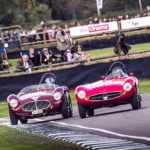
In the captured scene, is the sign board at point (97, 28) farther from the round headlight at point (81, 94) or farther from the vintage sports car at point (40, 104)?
the round headlight at point (81, 94)

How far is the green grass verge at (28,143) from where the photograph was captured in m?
9.19

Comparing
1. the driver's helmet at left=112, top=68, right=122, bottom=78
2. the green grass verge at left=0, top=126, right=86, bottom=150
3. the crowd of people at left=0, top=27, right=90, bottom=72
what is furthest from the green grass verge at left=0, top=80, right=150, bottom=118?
the green grass verge at left=0, top=126, right=86, bottom=150

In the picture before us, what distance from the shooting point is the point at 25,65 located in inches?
936

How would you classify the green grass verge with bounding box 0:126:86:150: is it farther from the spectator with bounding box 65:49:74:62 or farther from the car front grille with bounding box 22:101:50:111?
the spectator with bounding box 65:49:74:62

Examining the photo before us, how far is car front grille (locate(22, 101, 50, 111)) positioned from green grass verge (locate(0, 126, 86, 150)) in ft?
6.49

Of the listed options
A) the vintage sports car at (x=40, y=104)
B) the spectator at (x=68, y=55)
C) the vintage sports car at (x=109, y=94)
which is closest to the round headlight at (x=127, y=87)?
the vintage sports car at (x=109, y=94)

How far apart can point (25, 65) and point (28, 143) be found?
1386 centimetres

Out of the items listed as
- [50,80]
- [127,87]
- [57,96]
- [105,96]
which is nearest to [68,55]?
[50,80]

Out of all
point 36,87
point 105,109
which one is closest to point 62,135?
point 36,87

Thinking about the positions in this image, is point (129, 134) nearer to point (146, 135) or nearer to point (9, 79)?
point (146, 135)

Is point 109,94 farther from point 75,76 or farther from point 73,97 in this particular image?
point 75,76

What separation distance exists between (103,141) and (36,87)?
592 cm

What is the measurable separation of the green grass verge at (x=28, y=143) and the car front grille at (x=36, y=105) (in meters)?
1.98

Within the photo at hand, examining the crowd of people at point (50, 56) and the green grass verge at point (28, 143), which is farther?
the crowd of people at point (50, 56)
